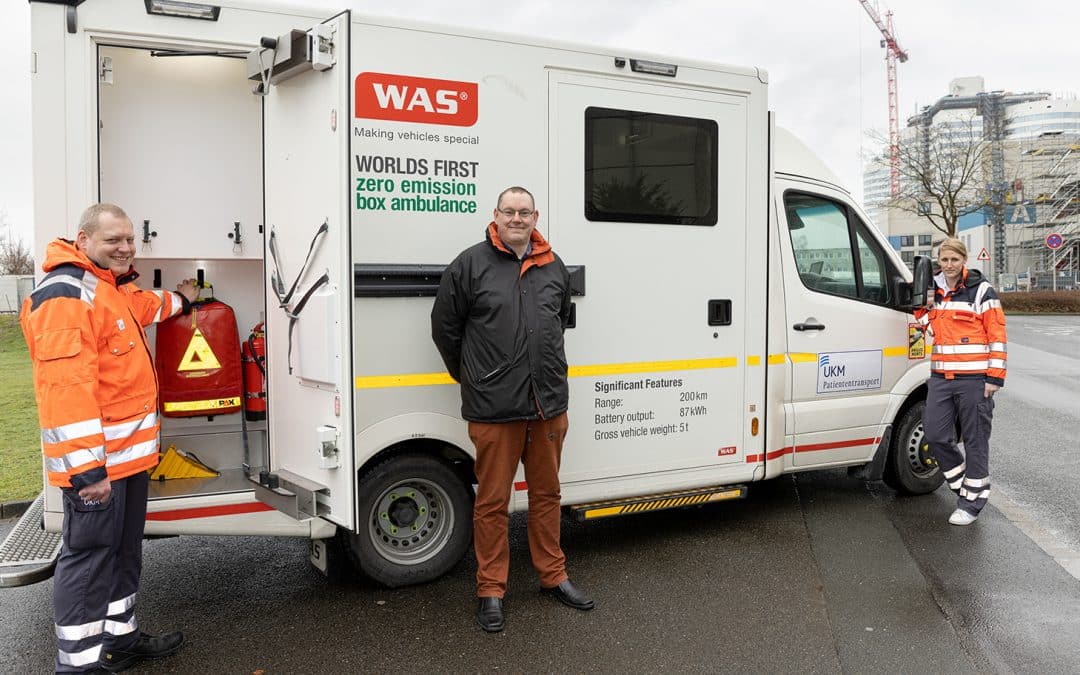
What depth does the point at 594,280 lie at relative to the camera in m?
4.96

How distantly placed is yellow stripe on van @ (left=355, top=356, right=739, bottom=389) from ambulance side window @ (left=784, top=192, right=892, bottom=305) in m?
0.96

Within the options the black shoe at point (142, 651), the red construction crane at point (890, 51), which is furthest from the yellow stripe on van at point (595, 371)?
the red construction crane at point (890, 51)

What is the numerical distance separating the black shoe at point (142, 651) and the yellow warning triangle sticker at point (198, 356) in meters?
1.61

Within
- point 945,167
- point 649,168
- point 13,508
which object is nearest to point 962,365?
point 649,168

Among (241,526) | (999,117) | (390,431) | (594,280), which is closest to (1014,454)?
(594,280)

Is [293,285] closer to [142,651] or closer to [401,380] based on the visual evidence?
[401,380]

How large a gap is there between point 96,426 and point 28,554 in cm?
99

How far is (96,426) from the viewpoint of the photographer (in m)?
3.42

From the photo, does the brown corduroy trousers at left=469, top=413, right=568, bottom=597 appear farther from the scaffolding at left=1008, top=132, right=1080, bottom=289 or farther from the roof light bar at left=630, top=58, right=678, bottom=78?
the scaffolding at left=1008, top=132, right=1080, bottom=289

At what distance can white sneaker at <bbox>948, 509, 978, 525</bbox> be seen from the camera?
592 cm

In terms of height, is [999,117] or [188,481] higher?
[999,117]

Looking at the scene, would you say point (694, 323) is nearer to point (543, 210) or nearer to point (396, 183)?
point (543, 210)

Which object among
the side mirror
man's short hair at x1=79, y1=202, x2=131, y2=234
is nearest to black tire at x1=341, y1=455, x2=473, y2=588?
man's short hair at x1=79, y1=202, x2=131, y2=234

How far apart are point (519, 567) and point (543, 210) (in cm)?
199
